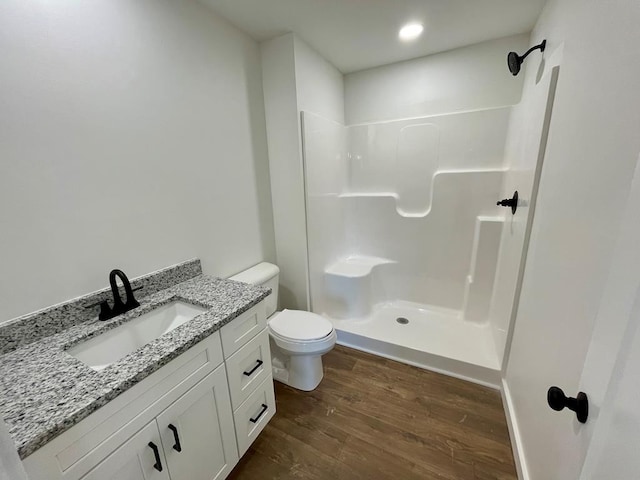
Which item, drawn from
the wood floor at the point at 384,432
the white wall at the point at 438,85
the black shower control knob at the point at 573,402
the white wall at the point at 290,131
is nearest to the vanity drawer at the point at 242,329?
the wood floor at the point at 384,432

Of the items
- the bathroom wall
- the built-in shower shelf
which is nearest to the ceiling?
the bathroom wall

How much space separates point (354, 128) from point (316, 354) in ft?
6.70

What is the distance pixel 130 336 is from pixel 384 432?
1384mm

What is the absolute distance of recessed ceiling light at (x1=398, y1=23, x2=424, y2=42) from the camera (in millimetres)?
1718

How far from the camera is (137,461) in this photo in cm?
83

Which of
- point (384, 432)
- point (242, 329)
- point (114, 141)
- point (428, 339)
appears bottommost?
point (384, 432)

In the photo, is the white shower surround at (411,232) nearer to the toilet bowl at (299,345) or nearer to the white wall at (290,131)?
the white wall at (290,131)

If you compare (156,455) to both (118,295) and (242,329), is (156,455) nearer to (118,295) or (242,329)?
(242,329)

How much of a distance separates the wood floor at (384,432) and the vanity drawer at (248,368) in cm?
39

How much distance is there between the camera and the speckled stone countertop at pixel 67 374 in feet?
2.09

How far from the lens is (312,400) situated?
1684mm

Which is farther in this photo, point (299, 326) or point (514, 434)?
point (299, 326)

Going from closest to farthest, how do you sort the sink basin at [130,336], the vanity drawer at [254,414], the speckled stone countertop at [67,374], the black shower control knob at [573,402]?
1. the black shower control knob at [573,402]
2. the speckled stone countertop at [67,374]
3. the sink basin at [130,336]
4. the vanity drawer at [254,414]

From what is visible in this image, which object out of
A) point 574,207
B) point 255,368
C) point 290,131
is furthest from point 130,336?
point 574,207
